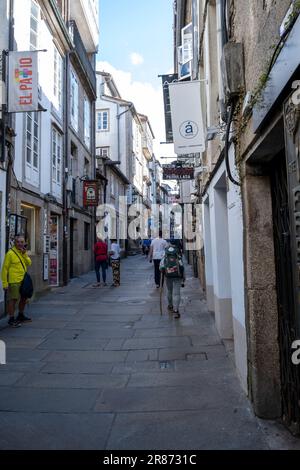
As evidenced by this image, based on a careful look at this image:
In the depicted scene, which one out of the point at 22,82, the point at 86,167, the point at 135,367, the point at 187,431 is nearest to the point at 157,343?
the point at 135,367

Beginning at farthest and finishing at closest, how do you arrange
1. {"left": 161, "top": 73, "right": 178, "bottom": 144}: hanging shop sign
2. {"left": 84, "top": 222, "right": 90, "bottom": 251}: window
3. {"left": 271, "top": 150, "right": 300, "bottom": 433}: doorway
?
{"left": 84, "top": 222, "right": 90, "bottom": 251}: window, {"left": 161, "top": 73, "right": 178, "bottom": 144}: hanging shop sign, {"left": 271, "top": 150, "right": 300, "bottom": 433}: doorway

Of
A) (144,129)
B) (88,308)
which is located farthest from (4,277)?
(144,129)

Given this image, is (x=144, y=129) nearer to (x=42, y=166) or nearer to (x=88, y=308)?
(x=42, y=166)

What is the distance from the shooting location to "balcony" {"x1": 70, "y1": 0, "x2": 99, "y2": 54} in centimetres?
1722

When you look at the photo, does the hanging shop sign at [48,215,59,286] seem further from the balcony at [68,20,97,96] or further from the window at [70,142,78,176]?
the balcony at [68,20,97,96]

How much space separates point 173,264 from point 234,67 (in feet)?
15.8

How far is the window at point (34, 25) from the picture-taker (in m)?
11.4

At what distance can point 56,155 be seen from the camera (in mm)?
13984

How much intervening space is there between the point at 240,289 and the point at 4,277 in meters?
5.04

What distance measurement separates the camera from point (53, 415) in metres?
3.76

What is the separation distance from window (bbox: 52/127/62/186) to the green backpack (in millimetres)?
6804

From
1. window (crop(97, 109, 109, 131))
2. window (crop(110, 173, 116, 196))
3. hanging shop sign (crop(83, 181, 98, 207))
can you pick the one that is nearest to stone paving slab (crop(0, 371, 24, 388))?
hanging shop sign (crop(83, 181, 98, 207))

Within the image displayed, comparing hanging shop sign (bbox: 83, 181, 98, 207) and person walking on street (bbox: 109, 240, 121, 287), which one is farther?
hanging shop sign (bbox: 83, 181, 98, 207)

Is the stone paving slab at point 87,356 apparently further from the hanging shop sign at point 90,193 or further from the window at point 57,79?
the hanging shop sign at point 90,193
